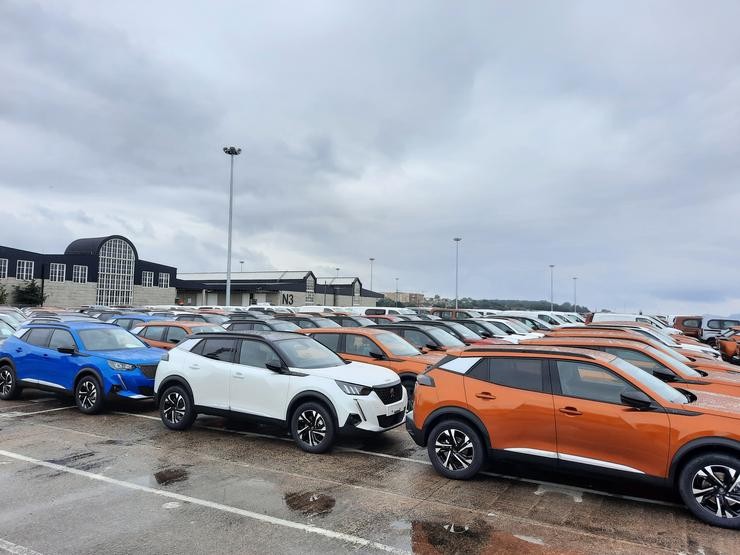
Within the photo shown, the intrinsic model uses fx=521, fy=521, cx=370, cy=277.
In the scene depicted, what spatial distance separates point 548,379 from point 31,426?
8193mm

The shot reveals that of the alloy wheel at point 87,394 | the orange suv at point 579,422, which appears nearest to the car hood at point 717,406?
the orange suv at point 579,422

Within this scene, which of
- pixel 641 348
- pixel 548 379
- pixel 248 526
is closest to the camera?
pixel 248 526

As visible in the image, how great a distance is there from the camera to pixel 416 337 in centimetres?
1254

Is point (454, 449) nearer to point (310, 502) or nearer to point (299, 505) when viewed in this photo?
point (310, 502)

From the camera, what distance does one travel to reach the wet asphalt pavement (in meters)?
4.50

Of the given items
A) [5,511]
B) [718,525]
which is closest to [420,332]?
[718,525]

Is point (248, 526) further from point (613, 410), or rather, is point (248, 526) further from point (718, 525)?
point (718, 525)

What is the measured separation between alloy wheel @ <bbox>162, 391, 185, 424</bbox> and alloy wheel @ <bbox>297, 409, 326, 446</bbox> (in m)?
2.30

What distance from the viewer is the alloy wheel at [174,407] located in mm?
8484

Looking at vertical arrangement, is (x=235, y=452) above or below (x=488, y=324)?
below

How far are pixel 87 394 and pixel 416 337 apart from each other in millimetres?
7008

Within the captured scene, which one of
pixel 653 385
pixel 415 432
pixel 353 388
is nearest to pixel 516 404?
pixel 415 432

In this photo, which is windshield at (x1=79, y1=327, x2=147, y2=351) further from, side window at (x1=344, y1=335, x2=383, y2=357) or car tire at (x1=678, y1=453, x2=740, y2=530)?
car tire at (x1=678, y1=453, x2=740, y2=530)

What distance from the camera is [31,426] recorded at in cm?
862
